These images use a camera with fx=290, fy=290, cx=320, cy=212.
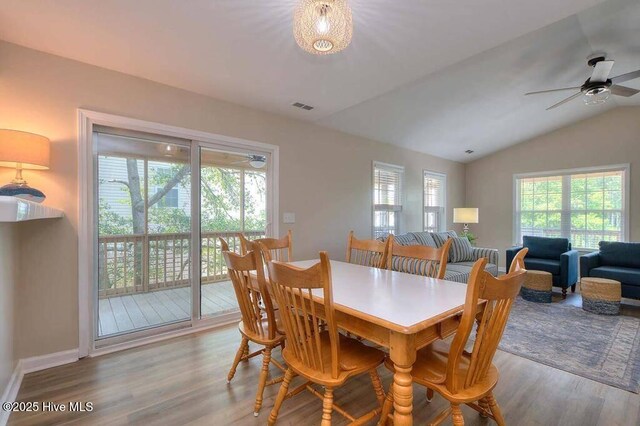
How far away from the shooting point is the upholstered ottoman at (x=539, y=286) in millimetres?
3973

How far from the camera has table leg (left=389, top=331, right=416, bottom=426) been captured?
1.21 m

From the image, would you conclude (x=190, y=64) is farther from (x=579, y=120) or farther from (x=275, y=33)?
(x=579, y=120)

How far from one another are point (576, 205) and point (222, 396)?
6752 millimetres

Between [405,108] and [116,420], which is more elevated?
[405,108]

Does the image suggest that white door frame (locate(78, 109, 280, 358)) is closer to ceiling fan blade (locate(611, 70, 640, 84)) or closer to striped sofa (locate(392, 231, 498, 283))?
striped sofa (locate(392, 231, 498, 283))

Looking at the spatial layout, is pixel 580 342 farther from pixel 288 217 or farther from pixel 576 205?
pixel 576 205

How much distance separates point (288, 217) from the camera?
372cm

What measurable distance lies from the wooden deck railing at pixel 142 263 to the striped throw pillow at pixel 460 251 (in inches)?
152

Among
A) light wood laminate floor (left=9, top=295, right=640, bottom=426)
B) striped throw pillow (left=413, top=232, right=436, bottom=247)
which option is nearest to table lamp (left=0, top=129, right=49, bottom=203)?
light wood laminate floor (left=9, top=295, right=640, bottom=426)

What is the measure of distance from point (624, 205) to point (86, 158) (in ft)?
25.1

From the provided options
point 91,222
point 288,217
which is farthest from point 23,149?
point 288,217

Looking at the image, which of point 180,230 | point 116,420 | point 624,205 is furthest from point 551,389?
point 624,205

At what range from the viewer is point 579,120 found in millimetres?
5410

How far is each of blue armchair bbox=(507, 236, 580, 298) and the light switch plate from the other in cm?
377
